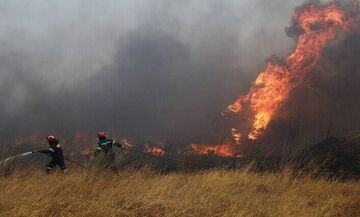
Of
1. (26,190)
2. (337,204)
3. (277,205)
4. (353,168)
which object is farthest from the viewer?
(353,168)

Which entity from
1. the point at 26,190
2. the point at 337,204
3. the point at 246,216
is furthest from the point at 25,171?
the point at 337,204

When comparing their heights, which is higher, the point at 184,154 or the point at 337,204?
the point at 184,154

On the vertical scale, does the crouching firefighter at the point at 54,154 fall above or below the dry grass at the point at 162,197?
above

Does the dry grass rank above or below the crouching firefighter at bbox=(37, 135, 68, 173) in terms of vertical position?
below

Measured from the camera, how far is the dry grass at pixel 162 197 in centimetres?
683

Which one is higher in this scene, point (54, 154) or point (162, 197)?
point (54, 154)

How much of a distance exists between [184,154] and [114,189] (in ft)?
27.1

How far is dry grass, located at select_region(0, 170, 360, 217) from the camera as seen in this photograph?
683cm

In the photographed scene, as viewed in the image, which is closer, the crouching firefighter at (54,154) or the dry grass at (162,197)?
the dry grass at (162,197)

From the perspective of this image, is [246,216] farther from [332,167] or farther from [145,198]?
[332,167]

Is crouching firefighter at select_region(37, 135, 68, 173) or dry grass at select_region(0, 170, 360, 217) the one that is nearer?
dry grass at select_region(0, 170, 360, 217)

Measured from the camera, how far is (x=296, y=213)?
7.82 meters

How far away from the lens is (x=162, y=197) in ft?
27.0

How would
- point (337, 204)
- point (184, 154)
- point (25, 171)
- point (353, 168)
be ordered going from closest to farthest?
point (337, 204) < point (25, 171) < point (184, 154) < point (353, 168)
